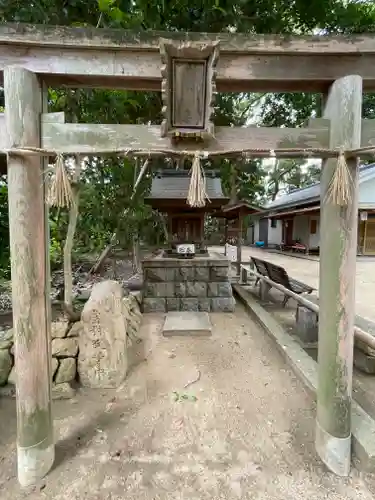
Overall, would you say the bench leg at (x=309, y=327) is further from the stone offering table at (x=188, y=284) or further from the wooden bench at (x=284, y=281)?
the stone offering table at (x=188, y=284)

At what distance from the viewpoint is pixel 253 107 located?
10867 millimetres

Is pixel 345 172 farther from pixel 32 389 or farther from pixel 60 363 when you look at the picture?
pixel 60 363

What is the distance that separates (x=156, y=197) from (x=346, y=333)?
4428mm

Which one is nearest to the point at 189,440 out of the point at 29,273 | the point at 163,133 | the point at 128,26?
the point at 29,273

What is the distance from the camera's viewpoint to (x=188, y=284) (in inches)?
223

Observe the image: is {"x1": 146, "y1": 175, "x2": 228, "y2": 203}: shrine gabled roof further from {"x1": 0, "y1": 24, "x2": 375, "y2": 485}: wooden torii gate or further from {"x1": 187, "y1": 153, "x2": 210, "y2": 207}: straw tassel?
{"x1": 187, "y1": 153, "x2": 210, "y2": 207}: straw tassel

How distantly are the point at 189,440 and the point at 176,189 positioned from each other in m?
4.69

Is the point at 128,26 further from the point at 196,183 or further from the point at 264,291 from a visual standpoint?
the point at 264,291

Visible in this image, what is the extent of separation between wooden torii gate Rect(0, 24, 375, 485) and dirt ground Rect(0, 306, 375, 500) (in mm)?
206

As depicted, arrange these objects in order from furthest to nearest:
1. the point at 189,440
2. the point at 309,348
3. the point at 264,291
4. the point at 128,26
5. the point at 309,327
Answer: the point at 264,291 < the point at 309,327 < the point at 309,348 < the point at 128,26 < the point at 189,440

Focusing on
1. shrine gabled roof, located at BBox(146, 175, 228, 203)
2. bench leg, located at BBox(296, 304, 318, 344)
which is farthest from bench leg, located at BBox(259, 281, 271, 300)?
bench leg, located at BBox(296, 304, 318, 344)

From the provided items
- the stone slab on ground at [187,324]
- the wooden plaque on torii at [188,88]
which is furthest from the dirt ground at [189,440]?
the wooden plaque on torii at [188,88]

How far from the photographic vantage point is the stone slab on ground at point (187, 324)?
444 cm

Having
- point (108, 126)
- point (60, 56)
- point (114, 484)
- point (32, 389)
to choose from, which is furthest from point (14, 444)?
point (60, 56)
